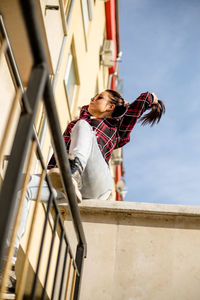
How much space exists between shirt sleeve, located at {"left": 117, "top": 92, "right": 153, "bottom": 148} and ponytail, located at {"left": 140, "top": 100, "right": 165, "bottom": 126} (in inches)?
4.2

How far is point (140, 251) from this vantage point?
119 inches

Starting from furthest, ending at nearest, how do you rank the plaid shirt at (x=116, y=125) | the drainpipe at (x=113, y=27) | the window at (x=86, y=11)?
the drainpipe at (x=113, y=27)
the window at (x=86, y=11)
the plaid shirt at (x=116, y=125)

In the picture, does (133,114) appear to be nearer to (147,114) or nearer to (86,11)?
(147,114)

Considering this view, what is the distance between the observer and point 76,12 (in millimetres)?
8648

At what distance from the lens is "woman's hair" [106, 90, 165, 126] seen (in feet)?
10.2

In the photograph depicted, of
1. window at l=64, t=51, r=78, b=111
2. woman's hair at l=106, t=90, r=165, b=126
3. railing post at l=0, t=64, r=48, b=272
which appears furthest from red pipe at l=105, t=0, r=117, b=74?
railing post at l=0, t=64, r=48, b=272

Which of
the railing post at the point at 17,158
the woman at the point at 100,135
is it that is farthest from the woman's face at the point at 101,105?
the railing post at the point at 17,158

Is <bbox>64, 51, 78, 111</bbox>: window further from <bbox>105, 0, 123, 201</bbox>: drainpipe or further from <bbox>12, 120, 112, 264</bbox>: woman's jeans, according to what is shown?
<bbox>12, 120, 112, 264</bbox>: woman's jeans

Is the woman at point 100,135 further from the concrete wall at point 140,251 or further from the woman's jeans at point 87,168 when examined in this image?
the concrete wall at point 140,251

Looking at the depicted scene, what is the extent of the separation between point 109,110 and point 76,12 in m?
6.31

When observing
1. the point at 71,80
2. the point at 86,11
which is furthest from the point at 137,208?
the point at 86,11

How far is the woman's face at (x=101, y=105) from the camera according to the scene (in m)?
3.08

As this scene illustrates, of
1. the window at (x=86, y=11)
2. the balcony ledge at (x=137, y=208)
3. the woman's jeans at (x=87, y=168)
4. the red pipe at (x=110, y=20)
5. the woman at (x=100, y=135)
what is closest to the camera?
the woman's jeans at (x=87, y=168)

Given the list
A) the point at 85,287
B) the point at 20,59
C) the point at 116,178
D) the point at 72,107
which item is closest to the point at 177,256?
the point at 85,287
